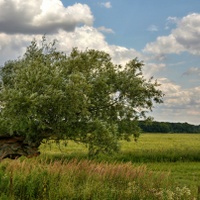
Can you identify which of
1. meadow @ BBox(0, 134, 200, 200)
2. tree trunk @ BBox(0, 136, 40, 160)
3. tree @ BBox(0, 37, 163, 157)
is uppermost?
tree @ BBox(0, 37, 163, 157)

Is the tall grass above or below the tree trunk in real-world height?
below

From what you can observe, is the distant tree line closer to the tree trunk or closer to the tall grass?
the tree trunk

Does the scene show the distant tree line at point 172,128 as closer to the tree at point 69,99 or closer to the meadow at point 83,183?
the tree at point 69,99

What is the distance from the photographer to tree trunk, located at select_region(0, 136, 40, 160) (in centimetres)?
2695

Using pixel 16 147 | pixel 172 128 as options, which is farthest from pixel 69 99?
pixel 172 128

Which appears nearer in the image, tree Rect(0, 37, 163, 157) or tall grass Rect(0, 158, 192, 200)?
tall grass Rect(0, 158, 192, 200)

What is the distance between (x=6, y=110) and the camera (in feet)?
77.9

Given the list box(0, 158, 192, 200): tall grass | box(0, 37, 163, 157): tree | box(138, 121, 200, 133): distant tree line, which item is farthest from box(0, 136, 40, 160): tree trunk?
box(138, 121, 200, 133): distant tree line

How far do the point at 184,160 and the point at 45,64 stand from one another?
16.6 metres

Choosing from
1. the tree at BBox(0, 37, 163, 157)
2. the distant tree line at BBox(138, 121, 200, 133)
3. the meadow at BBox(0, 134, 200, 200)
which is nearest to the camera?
the meadow at BBox(0, 134, 200, 200)

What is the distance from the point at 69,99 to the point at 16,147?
19.1ft

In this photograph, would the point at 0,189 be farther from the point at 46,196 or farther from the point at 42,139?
the point at 42,139

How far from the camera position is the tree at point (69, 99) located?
23516 mm

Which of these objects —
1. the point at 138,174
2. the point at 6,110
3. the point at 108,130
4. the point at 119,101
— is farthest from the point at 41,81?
the point at 138,174
